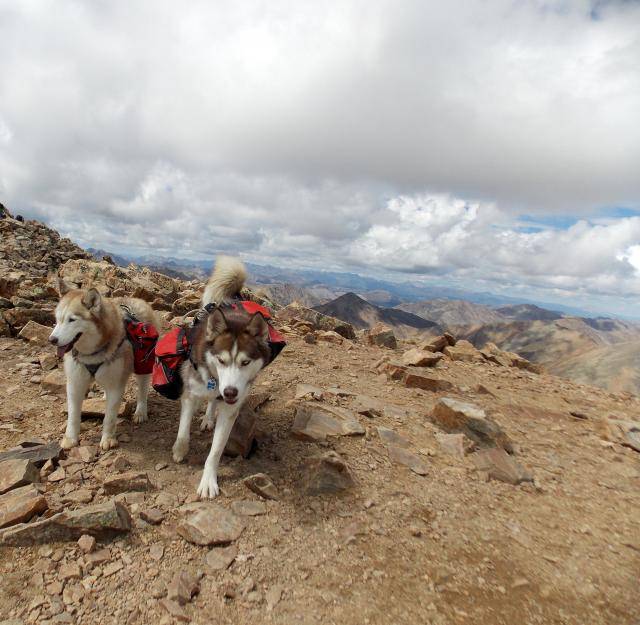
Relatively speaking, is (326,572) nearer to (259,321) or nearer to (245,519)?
(245,519)

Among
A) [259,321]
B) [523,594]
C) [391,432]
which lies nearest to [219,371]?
[259,321]

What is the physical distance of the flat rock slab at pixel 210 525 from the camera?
473cm

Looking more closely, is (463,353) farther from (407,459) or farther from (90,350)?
(90,350)

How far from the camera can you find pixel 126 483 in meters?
5.41

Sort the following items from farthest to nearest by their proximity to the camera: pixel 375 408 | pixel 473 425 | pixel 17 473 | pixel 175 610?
1. pixel 375 408
2. pixel 473 425
3. pixel 17 473
4. pixel 175 610

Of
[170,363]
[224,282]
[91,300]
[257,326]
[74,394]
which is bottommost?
[74,394]

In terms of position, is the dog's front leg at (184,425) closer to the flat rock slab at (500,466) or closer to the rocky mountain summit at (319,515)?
the rocky mountain summit at (319,515)

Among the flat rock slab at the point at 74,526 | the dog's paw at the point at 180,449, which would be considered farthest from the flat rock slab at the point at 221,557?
the dog's paw at the point at 180,449

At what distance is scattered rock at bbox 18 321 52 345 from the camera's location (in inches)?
413

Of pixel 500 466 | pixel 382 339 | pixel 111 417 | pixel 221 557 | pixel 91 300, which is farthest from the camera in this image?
pixel 382 339

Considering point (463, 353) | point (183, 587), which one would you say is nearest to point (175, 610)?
point (183, 587)

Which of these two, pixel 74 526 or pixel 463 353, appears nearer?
pixel 74 526

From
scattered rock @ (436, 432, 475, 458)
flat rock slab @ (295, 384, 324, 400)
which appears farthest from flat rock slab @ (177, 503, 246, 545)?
scattered rock @ (436, 432, 475, 458)

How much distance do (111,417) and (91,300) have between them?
2.14 m
